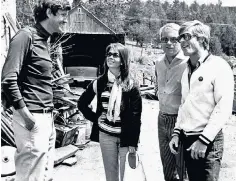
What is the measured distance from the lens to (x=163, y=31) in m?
3.90

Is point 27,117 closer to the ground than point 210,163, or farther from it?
farther from it

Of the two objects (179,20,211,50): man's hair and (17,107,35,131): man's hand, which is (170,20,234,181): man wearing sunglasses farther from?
(17,107,35,131): man's hand

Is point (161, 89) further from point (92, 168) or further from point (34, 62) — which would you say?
point (92, 168)

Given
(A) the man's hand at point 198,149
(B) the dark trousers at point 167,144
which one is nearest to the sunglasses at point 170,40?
(B) the dark trousers at point 167,144

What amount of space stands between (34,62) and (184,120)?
1290 millimetres

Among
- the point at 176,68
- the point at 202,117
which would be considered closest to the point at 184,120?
the point at 202,117

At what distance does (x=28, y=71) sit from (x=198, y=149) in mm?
1422

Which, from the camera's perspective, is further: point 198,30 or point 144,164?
point 144,164

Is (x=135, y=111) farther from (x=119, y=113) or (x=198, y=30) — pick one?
(x=198, y=30)

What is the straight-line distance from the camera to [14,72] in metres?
2.60

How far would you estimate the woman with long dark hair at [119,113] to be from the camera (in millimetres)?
3277

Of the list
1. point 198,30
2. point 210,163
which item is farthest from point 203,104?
point 198,30

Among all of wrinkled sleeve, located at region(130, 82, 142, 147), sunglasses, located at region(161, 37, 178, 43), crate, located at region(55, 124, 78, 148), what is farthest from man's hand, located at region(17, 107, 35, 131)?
crate, located at region(55, 124, 78, 148)

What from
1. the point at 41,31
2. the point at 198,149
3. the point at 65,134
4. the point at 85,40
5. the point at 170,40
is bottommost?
the point at 65,134
